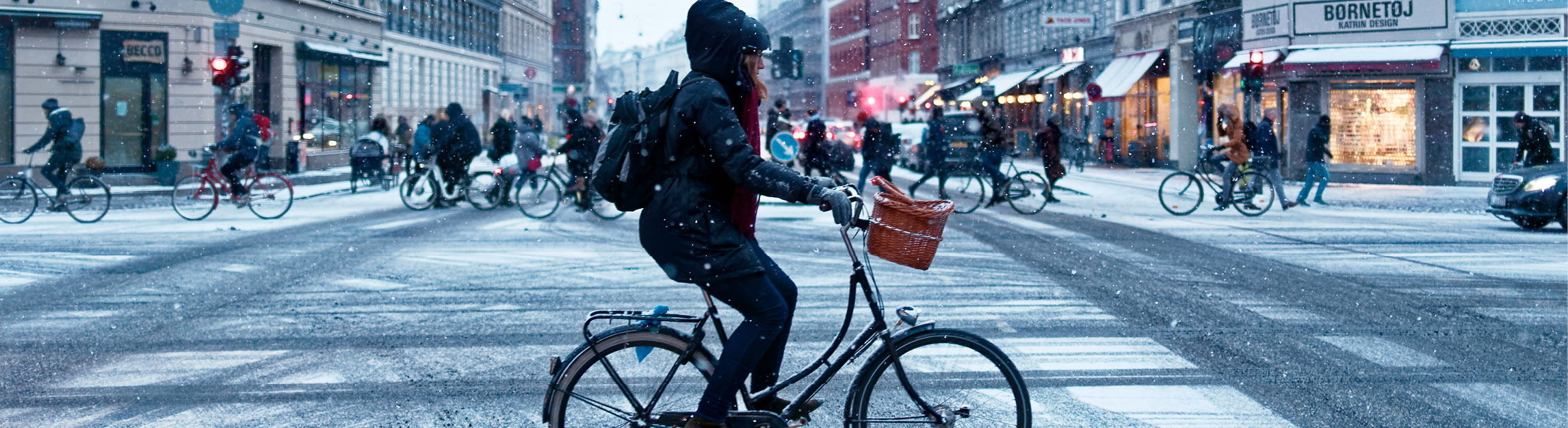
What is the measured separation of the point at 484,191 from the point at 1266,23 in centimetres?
1921

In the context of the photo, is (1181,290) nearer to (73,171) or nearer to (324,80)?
(73,171)

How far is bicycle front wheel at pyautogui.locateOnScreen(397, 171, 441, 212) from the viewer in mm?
18047

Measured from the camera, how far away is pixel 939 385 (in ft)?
13.3

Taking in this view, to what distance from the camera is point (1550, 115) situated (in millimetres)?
25172

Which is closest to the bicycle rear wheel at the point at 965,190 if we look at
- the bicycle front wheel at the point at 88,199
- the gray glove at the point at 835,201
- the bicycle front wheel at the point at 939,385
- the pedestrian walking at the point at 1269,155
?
the pedestrian walking at the point at 1269,155

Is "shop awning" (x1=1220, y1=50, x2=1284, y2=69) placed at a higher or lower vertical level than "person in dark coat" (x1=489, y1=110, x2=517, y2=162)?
higher

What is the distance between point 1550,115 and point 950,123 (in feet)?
37.9

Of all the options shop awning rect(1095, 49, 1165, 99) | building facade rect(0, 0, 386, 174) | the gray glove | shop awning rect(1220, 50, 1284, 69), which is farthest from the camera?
shop awning rect(1095, 49, 1165, 99)

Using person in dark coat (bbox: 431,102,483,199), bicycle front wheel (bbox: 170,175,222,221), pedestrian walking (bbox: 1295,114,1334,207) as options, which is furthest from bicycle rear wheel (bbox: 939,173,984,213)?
bicycle front wheel (bbox: 170,175,222,221)

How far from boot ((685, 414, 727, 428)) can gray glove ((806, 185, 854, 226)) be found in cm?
76

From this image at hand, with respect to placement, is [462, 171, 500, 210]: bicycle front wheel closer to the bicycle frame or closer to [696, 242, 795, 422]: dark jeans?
the bicycle frame

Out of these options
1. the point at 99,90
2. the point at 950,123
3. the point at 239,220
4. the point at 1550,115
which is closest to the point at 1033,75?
the point at 950,123

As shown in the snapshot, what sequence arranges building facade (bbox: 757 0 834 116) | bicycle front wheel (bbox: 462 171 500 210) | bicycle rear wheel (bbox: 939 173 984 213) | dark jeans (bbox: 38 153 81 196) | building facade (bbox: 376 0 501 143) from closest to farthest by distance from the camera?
1. dark jeans (bbox: 38 153 81 196)
2. bicycle rear wheel (bbox: 939 173 984 213)
3. bicycle front wheel (bbox: 462 171 500 210)
4. building facade (bbox: 376 0 501 143)
5. building facade (bbox: 757 0 834 116)

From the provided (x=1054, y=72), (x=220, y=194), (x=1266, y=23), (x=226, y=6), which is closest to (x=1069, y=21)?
(x=1054, y=72)
